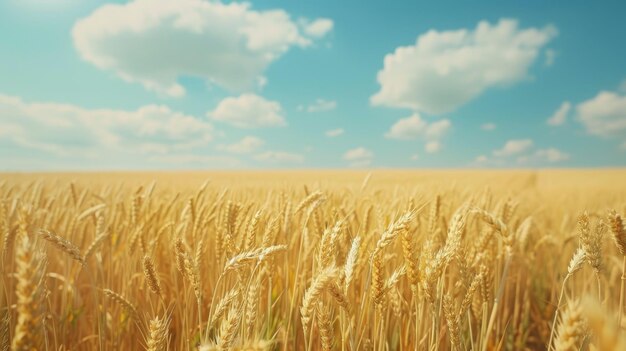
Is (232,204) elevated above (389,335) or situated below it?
above

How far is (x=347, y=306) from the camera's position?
0.88 metres

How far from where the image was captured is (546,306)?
2.68 meters

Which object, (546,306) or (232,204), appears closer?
(232,204)

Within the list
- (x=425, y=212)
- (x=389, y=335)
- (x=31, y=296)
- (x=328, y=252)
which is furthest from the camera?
(x=425, y=212)

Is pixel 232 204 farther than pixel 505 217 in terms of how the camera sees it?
No

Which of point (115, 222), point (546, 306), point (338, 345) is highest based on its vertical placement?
point (115, 222)

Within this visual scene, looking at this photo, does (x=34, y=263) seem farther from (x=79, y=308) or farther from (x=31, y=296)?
(x=79, y=308)

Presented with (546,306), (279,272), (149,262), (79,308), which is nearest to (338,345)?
(279,272)

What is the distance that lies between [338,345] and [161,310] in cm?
94

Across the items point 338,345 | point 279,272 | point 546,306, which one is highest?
point 279,272

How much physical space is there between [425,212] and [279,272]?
130 cm

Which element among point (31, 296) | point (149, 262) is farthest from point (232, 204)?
point (31, 296)

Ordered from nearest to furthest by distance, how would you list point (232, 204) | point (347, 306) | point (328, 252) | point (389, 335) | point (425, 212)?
1. point (347, 306)
2. point (328, 252)
3. point (232, 204)
4. point (389, 335)
5. point (425, 212)

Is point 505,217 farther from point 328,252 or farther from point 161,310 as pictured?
point 161,310
